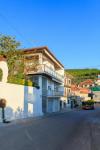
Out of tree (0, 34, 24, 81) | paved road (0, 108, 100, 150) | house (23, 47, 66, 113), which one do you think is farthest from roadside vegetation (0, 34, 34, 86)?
paved road (0, 108, 100, 150)

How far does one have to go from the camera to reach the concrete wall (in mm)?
26081

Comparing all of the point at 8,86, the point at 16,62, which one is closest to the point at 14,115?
the point at 8,86

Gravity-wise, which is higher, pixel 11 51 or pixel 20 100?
pixel 11 51

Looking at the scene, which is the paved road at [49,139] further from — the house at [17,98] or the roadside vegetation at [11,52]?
the roadside vegetation at [11,52]

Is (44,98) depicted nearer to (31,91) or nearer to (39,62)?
(39,62)

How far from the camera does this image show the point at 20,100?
29.3 m

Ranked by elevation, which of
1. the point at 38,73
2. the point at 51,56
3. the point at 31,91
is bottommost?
the point at 31,91

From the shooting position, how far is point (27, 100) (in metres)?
31.7

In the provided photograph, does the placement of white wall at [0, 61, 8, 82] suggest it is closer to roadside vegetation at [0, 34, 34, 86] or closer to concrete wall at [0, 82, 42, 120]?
concrete wall at [0, 82, 42, 120]

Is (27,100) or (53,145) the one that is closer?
(53,145)

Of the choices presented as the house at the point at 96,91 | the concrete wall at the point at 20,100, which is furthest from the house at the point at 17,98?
the house at the point at 96,91

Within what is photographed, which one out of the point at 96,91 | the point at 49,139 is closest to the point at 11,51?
the point at 96,91

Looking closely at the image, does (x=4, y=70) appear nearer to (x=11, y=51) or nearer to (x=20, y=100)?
(x=20, y=100)

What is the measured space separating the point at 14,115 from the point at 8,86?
3160 millimetres
